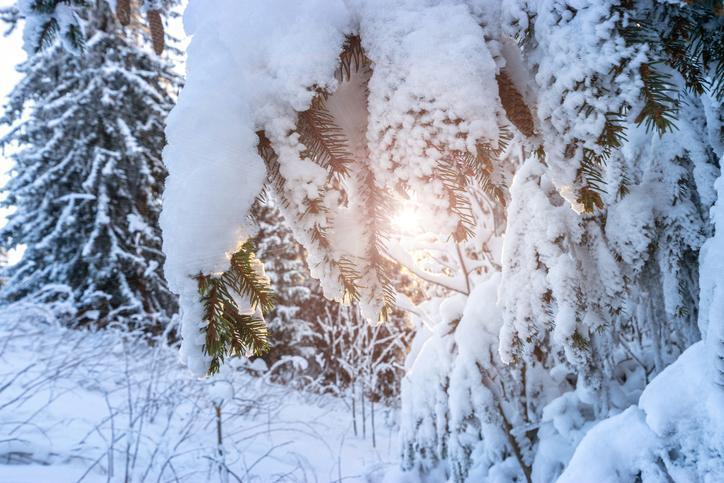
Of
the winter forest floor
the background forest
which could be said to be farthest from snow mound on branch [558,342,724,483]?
the winter forest floor

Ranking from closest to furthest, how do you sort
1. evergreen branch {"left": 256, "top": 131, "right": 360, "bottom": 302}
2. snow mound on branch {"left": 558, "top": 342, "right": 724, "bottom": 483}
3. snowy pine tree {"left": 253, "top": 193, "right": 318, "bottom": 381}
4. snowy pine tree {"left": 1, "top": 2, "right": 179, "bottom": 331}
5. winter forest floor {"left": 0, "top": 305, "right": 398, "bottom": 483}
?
snow mound on branch {"left": 558, "top": 342, "right": 724, "bottom": 483}, evergreen branch {"left": 256, "top": 131, "right": 360, "bottom": 302}, winter forest floor {"left": 0, "top": 305, "right": 398, "bottom": 483}, snowy pine tree {"left": 1, "top": 2, "right": 179, "bottom": 331}, snowy pine tree {"left": 253, "top": 193, "right": 318, "bottom": 381}

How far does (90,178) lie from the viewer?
29.1ft

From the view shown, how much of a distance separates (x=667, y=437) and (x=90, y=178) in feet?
34.5

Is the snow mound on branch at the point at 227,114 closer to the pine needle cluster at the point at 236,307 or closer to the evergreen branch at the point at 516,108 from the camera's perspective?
the pine needle cluster at the point at 236,307

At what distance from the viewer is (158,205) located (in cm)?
962

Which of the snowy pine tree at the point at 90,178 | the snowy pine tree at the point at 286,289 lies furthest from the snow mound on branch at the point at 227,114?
the snowy pine tree at the point at 286,289

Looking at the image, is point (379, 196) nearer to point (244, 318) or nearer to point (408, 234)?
point (244, 318)

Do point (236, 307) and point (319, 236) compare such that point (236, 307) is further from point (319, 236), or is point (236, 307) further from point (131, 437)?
point (131, 437)

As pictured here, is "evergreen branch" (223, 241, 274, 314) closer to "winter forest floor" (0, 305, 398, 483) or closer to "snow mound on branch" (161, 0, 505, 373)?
"snow mound on branch" (161, 0, 505, 373)

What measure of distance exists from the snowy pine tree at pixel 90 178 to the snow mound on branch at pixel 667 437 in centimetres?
936

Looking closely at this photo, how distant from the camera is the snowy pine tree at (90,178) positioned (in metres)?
8.88

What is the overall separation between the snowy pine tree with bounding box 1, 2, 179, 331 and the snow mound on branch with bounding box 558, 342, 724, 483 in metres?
9.36

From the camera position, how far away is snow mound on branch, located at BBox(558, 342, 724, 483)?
27.7 inches

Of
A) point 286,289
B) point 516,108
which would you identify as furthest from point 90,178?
point 516,108
